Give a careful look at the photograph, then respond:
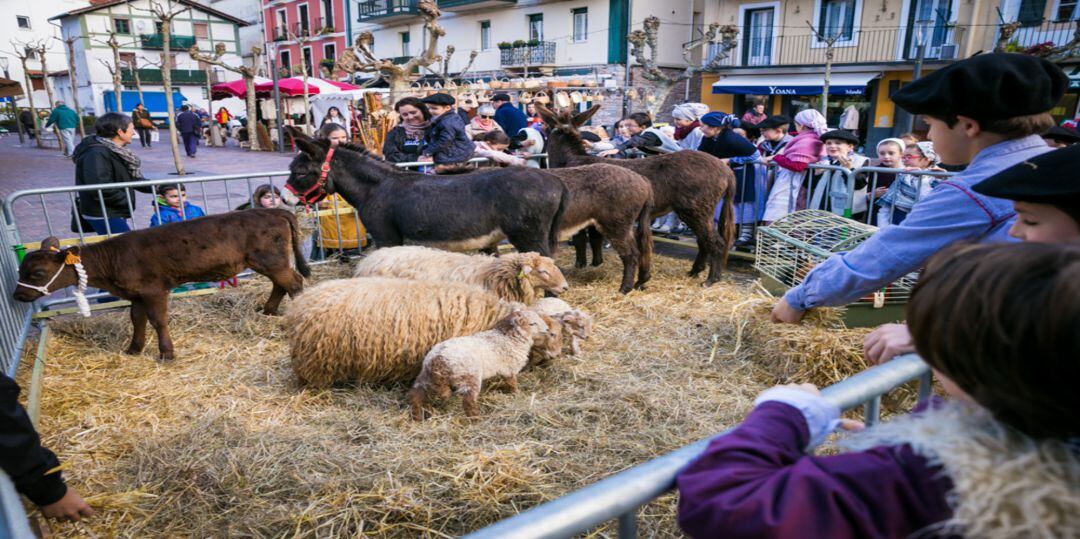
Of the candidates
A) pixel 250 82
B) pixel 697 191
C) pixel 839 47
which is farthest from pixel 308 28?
pixel 697 191

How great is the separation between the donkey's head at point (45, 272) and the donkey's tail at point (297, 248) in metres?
1.43

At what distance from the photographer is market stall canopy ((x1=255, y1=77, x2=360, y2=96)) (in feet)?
72.2

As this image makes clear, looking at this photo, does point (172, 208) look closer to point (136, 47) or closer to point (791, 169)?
point (791, 169)

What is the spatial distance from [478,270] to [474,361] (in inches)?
48.5

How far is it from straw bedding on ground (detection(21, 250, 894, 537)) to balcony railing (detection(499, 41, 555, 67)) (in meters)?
27.9

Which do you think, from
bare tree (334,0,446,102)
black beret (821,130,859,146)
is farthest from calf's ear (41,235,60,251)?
bare tree (334,0,446,102)

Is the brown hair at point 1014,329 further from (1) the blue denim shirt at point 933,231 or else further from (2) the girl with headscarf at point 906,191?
(2) the girl with headscarf at point 906,191

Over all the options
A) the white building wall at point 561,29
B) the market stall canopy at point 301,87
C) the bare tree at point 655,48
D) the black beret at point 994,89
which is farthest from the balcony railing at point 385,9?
the black beret at point 994,89

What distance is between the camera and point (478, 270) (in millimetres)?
4477

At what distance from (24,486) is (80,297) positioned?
9.12 feet

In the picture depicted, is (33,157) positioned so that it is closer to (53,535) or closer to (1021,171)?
(53,535)

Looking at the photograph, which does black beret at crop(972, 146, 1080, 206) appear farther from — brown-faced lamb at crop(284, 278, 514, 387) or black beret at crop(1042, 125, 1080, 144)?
black beret at crop(1042, 125, 1080, 144)

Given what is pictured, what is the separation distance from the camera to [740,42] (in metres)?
27.3

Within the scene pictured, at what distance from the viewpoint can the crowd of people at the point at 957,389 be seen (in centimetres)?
76
